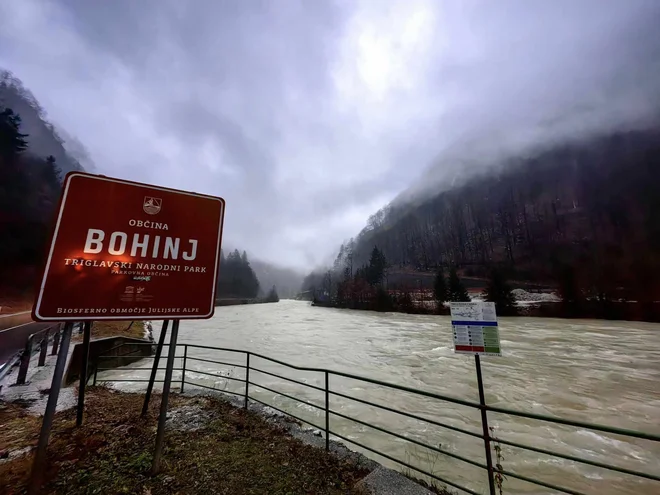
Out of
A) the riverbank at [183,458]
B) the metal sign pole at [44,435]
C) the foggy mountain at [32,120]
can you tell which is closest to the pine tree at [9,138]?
the foggy mountain at [32,120]

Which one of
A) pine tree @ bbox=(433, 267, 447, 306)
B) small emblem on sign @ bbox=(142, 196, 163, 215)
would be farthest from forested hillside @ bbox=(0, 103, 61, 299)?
pine tree @ bbox=(433, 267, 447, 306)

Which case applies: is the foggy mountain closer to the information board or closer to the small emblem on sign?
the small emblem on sign

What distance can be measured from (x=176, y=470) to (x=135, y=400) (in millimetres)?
3664

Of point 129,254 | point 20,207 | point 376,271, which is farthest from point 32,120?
point 129,254

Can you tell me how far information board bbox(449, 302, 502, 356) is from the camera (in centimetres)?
296

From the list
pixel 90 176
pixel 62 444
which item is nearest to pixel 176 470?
pixel 62 444

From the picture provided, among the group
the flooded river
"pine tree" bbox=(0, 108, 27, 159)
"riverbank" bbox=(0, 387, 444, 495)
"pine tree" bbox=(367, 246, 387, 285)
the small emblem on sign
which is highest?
"pine tree" bbox=(0, 108, 27, 159)

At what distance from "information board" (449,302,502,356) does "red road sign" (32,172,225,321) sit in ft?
9.46

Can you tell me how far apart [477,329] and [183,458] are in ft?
13.0

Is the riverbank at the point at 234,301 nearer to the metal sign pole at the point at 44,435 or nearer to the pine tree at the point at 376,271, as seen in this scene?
the pine tree at the point at 376,271

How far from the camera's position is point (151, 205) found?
124 inches

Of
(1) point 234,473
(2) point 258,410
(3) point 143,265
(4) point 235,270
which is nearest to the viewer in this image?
(3) point 143,265

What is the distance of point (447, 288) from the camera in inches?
2331

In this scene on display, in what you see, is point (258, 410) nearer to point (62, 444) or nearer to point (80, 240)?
point (62, 444)
